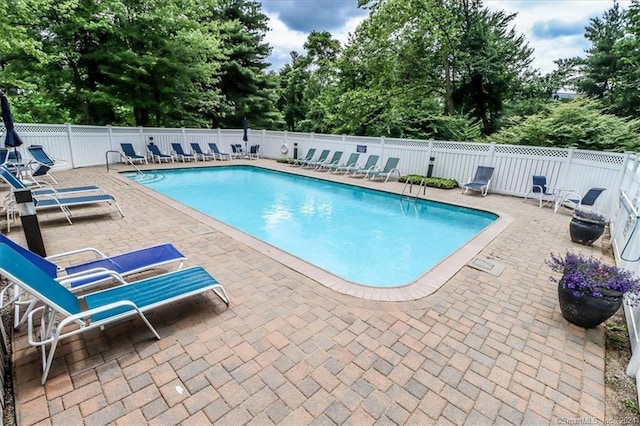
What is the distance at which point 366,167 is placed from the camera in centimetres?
1209

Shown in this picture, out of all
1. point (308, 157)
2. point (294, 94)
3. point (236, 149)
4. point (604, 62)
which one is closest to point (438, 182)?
point (308, 157)

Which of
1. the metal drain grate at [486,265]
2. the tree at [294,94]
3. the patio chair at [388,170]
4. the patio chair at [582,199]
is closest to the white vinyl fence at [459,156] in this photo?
the patio chair at [582,199]

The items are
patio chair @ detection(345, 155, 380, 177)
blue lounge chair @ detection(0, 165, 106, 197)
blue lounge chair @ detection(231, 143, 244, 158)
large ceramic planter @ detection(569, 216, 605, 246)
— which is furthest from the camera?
blue lounge chair @ detection(231, 143, 244, 158)

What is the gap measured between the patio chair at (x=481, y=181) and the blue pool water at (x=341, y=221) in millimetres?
1663

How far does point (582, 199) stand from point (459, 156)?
4051mm

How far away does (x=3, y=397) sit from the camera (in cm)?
189

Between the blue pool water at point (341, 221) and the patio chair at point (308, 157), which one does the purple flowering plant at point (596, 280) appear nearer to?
the blue pool water at point (341, 221)

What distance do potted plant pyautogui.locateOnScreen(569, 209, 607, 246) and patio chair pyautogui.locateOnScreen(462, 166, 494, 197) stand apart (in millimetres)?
4019

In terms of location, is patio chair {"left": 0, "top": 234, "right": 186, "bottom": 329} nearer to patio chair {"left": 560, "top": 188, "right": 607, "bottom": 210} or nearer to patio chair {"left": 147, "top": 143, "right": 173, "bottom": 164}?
patio chair {"left": 560, "top": 188, "right": 607, "bottom": 210}

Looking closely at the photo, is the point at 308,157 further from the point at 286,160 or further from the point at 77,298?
the point at 77,298

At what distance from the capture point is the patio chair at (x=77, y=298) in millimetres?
2025

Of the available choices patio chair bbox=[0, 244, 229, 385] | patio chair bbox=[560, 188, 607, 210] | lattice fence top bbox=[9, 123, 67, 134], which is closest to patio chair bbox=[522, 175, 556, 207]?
patio chair bbox=[560, 188, 607, 210]

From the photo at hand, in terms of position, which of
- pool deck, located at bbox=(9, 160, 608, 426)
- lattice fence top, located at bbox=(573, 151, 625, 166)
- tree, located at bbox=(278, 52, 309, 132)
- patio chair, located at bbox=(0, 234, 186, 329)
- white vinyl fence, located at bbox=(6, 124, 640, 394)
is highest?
tree, located at bbox=(278, 52, 309, 132)

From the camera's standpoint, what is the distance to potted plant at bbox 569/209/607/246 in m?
4.98
